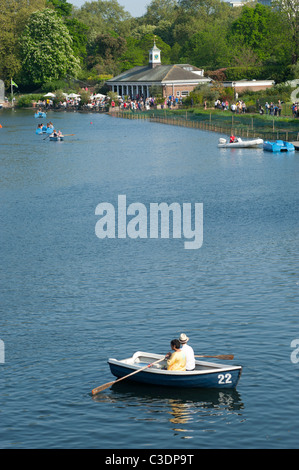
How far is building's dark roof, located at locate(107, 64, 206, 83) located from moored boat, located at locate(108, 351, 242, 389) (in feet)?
458

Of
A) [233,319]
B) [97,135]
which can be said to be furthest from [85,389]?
[97,135]

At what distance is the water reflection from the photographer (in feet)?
90.8

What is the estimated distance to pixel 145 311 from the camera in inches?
1517

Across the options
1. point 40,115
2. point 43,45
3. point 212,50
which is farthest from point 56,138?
point 43,45

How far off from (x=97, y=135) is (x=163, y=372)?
327 ft

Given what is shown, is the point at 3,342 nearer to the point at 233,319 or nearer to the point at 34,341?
the point at 34,341

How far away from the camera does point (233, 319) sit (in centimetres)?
3700

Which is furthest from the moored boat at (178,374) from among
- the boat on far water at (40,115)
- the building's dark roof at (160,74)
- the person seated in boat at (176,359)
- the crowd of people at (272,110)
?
the building's dark roof at (160,74)

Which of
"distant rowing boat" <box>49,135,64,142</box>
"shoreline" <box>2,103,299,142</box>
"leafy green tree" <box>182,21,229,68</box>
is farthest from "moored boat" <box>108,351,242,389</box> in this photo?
"leafy green tree" <box>182,21,229,68</box>

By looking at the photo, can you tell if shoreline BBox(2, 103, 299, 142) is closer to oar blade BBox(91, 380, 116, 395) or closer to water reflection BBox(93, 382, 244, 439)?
water reflection BBox(93, 382, 244, 439)

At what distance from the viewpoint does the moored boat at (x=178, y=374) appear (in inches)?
1128

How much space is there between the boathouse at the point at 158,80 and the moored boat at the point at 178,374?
13911 cm

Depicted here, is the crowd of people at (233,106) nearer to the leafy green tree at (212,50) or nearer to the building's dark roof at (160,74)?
the building's dark roof at (160,74)

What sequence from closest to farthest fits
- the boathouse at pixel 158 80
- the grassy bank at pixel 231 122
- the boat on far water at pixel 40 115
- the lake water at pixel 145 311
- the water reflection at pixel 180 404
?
the lake water at pixel 145 311
the water reflection at pixel 180 404
the grassy bank at pixel 231 122
the boat on far water at pixel 40 115
the boathouse at pixel 158 80
